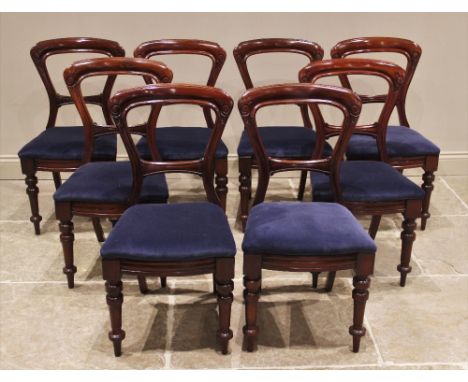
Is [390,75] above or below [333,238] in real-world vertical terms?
above

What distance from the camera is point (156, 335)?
7.84ft

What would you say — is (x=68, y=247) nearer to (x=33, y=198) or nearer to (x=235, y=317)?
(x=33, y=198)

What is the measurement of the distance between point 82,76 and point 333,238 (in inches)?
50.1

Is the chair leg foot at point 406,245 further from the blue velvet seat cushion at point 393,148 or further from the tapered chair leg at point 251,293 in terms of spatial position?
the tapered chair leg at point 251,293

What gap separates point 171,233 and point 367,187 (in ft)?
2.87

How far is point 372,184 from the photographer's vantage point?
2.56 meters

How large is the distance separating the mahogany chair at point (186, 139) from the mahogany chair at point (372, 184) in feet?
1.87

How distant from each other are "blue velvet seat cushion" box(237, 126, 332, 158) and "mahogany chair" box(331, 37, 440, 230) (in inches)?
7.3

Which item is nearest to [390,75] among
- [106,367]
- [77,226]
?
[106,367]

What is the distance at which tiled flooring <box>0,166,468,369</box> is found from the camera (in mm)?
2262

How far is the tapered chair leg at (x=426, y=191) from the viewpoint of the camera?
3.14 meters

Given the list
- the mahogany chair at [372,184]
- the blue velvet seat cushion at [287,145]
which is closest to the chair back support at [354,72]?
the mahogany chair at [372,184]

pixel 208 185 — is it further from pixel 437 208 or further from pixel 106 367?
pixel 437 208

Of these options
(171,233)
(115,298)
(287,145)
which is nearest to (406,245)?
(287,145)
